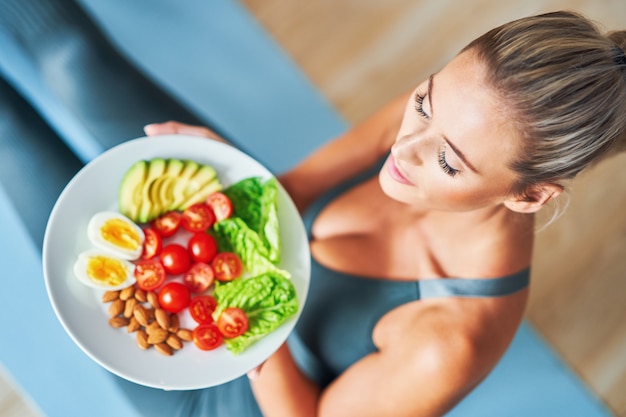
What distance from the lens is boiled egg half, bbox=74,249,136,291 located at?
50.9 inches

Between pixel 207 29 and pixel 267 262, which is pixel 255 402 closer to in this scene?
pixel 267 262

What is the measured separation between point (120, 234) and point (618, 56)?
1.03 metres

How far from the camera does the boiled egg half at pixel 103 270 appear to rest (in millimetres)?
1293

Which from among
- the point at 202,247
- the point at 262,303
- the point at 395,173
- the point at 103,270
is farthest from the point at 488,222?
the point at 103,270

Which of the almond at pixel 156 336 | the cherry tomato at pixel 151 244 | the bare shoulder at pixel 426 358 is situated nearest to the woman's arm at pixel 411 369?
the bare shoulder at pixel 426 358

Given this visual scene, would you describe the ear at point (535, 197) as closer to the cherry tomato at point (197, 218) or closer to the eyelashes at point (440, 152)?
the eyelashes at point (440, 152)

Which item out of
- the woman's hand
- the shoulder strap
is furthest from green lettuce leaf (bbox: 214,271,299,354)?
the woman's hand

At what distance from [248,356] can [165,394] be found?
0.23 meters

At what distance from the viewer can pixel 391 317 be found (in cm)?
143

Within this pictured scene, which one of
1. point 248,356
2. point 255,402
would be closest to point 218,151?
point 248,356

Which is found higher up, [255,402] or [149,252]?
[149,252]

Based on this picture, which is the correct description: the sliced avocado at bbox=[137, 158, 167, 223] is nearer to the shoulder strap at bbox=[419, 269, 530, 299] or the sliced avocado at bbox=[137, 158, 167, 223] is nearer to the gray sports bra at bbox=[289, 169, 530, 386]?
the gray sports bra at bbox=[289, 169, 530, 386]

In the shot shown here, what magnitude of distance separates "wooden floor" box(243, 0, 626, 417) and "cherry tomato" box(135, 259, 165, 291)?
0.95 metres

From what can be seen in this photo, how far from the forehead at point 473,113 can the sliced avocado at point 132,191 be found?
69cm
